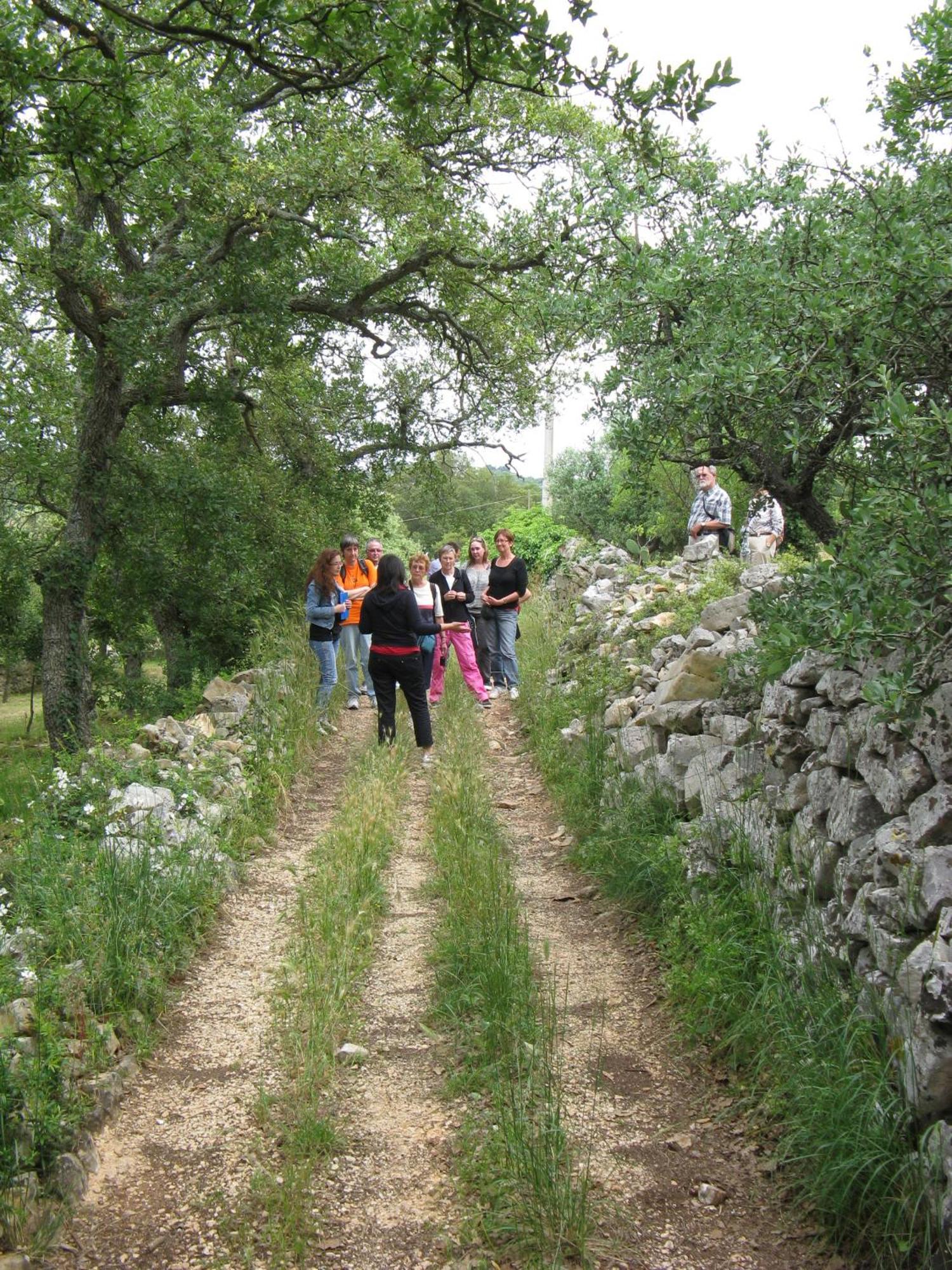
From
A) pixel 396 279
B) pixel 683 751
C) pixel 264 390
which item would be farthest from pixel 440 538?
pixel 683 751

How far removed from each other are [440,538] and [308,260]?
85.1 feet

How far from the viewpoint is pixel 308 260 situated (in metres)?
12.5

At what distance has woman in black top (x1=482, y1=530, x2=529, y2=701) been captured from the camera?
1144 centimetres

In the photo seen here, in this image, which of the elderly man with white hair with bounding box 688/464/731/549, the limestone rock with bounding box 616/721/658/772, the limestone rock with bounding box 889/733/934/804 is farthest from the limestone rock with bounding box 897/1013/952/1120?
the elderly man with white hair with bounding box 688/464/731/549

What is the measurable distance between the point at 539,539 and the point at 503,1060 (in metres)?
24.1

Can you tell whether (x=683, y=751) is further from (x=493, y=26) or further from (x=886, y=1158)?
(x=493, y=26)

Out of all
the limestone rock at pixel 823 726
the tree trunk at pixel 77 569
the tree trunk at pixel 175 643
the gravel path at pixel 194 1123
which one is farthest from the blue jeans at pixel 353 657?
the limestone rock at pixel 823 726

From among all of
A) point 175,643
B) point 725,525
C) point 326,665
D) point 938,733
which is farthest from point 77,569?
point 938,733

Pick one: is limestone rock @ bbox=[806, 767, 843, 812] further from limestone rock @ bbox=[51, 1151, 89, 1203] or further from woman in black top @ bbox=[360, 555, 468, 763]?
woman in black top @ bbox=[360, 555, 468, 763]

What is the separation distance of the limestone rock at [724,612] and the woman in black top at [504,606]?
4.23 metres

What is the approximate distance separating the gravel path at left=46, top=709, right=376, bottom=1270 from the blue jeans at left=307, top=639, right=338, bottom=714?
4862 mm

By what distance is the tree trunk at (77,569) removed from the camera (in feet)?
39.5

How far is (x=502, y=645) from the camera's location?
11977mm

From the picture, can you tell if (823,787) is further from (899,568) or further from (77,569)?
(77,569)
